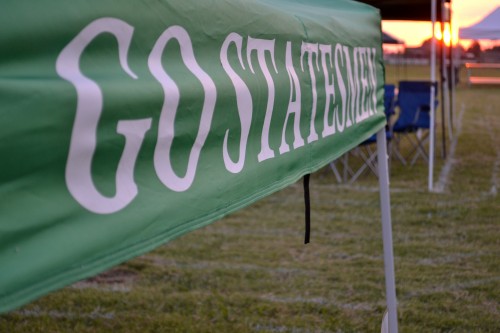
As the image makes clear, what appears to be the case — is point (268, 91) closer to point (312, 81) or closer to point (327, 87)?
point (312, 81)

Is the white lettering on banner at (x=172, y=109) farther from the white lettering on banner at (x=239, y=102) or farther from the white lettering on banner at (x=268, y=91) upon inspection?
the white lettering on banner at (x=268, y=91)

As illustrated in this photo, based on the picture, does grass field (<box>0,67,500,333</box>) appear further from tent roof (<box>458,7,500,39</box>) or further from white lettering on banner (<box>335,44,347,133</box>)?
tent roof (<box>458,7,500,39</box>)

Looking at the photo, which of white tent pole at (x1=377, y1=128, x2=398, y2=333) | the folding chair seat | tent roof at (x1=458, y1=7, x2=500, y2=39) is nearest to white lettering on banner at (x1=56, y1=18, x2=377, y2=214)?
white tent pole at (x1=377, y1=128, x2=398, y2=333)

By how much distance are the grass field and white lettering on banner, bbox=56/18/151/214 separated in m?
3.04

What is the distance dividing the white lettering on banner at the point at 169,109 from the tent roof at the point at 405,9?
33.3 feet

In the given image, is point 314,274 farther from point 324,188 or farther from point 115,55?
point 115,55

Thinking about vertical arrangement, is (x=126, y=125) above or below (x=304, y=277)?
above

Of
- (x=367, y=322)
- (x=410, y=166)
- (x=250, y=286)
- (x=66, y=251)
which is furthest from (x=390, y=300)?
(x=410, y=166)

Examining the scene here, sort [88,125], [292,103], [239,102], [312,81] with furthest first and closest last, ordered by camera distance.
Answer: [312,81] < [292,103] < [239,102] < [88,125]

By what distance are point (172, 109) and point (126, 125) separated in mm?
148

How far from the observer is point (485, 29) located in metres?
12.8

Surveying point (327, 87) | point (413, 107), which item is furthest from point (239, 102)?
point (413, 107)

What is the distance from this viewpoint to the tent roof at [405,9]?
12234 millimetres

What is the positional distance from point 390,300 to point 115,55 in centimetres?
251
